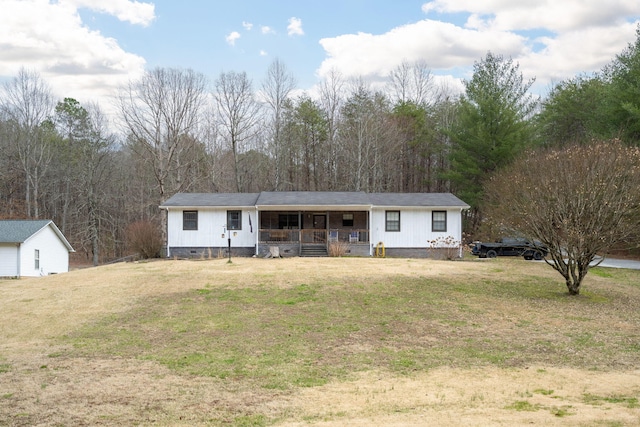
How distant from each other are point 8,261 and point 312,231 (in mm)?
16665

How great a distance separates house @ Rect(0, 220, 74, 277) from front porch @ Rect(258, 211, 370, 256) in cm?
1312

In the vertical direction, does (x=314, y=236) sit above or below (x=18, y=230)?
below

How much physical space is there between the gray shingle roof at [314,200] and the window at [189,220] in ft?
1.65

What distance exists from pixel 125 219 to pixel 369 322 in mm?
42862

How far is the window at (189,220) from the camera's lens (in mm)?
31422

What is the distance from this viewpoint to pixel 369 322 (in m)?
14.9

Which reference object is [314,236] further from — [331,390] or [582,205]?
[331,390]

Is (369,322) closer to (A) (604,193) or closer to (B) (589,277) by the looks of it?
(A) (604,193)

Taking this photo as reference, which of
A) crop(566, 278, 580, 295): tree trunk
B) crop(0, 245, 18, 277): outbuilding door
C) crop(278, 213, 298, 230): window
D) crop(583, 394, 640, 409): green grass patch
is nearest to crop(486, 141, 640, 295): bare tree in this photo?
crop(566, 278, 580, 295): tree trunk

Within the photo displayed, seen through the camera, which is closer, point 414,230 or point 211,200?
point 414,230

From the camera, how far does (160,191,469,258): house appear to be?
1217 inches

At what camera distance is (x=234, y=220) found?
3173 cm

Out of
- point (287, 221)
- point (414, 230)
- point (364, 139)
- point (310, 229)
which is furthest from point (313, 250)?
point (364, 139)

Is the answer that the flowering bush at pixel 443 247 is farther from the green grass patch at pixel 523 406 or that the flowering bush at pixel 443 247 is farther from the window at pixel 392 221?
the green grass patch at pixel 523 406
